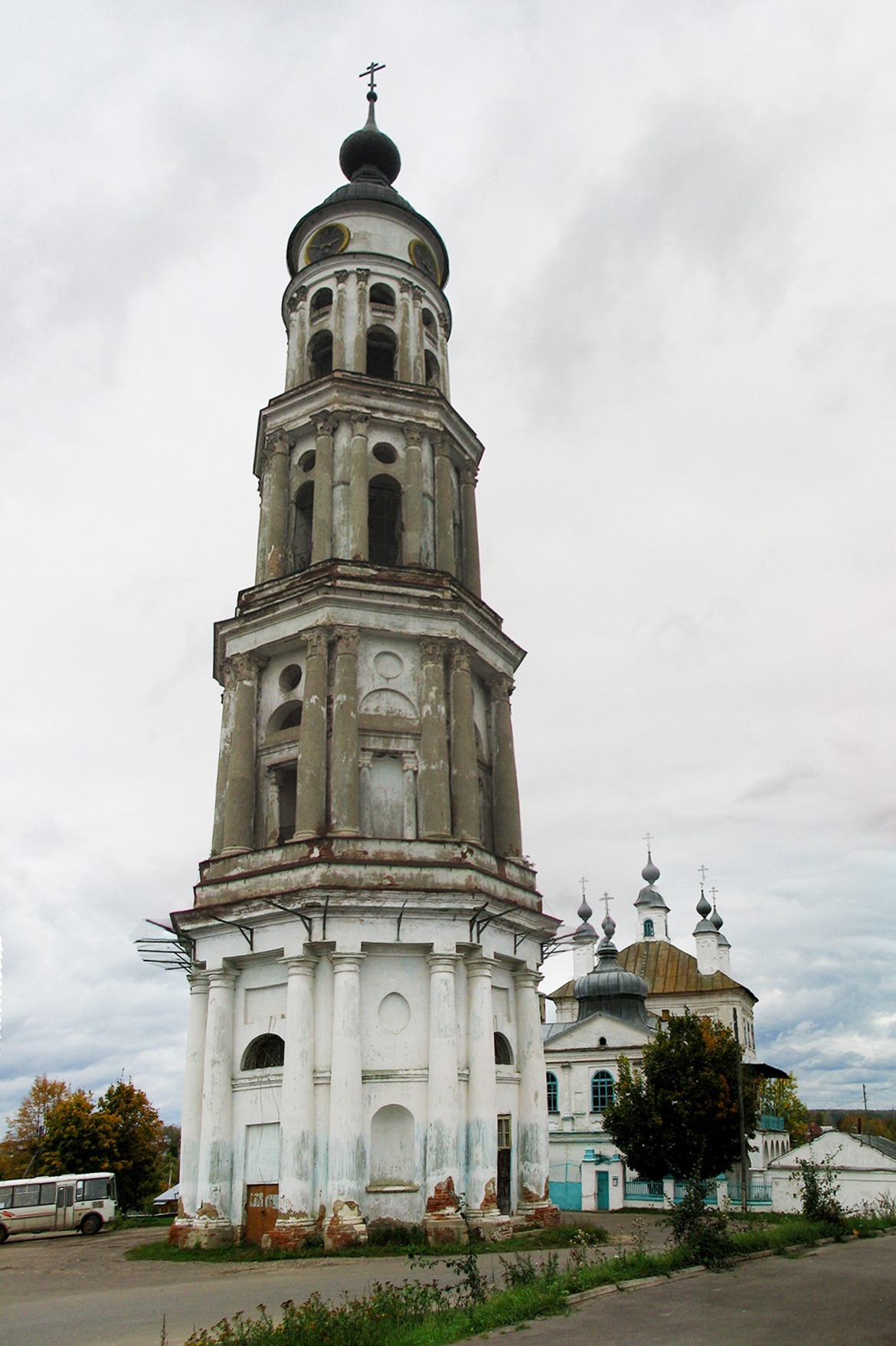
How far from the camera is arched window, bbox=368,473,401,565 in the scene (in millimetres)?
33781

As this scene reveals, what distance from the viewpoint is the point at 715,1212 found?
19.8 m

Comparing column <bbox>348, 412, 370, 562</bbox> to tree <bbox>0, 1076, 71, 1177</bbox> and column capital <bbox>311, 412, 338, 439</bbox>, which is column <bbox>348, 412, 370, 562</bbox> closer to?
column capital <bbox>311, 412, 338, 439</bbox>

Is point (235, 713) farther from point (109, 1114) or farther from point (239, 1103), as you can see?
point (109, 1114)

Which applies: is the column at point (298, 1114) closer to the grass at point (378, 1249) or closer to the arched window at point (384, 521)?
the grass at point (378, 1249)

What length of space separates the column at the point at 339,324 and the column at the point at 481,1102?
18917 millimetres

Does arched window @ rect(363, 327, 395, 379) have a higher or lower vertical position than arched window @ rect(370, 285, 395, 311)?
lower

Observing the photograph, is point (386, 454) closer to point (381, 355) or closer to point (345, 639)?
point (381, 355)

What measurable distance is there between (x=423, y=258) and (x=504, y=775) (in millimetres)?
18348

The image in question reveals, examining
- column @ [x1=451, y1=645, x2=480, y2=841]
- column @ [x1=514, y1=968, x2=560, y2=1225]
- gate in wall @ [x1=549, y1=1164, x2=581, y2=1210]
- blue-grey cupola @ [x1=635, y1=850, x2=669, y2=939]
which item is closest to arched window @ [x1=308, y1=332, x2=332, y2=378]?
column @ [x1=451, y1=645, x2=480, y2=841]

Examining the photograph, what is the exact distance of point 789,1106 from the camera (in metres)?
82.8

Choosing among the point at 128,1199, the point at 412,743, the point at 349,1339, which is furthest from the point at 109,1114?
the point at 349,1339

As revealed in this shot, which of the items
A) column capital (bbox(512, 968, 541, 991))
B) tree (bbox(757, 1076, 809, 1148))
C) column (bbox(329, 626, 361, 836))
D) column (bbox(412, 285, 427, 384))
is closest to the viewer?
column (bbox(329, 626, 361, 836))

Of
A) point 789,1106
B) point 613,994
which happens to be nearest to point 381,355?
point 613,994

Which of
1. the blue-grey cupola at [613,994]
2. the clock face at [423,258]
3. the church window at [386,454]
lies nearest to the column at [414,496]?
the church window at [386,454]
